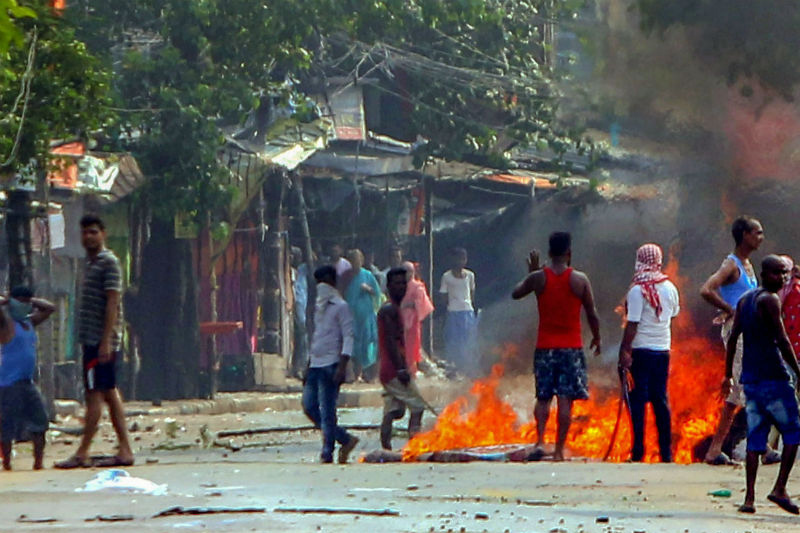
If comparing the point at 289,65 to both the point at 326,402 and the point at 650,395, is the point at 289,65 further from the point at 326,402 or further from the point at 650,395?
the point at 650,395

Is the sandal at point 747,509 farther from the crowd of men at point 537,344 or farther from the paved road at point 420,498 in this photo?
the crowd of men at point 537,344

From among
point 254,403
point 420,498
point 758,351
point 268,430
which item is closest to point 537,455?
point 420,498

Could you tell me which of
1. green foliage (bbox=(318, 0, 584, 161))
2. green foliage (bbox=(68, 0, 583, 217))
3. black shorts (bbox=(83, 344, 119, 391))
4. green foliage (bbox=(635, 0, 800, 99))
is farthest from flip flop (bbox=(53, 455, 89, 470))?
green foliage (bbox=(318, 0, 584, 161))

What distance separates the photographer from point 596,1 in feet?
62.5

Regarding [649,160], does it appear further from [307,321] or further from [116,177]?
[307,321]

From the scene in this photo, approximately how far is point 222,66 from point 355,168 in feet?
19.7

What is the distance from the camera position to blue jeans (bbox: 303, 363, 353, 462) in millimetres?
12633

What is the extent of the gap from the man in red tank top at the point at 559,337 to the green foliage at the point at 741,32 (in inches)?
203

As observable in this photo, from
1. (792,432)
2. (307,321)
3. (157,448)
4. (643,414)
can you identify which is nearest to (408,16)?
(307,321)

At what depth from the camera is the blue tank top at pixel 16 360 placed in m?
12.3

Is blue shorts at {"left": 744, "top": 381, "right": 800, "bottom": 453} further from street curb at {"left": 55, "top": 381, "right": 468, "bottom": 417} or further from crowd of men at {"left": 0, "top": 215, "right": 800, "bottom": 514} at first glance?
Result: street curb at {"left": 55, "top": 381, "right": 468, "bottom": 417}

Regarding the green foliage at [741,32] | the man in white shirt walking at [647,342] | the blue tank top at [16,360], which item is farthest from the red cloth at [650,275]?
the green foliage at [741,32]

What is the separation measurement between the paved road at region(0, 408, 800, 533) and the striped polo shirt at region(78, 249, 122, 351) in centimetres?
86

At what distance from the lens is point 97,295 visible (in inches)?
440
